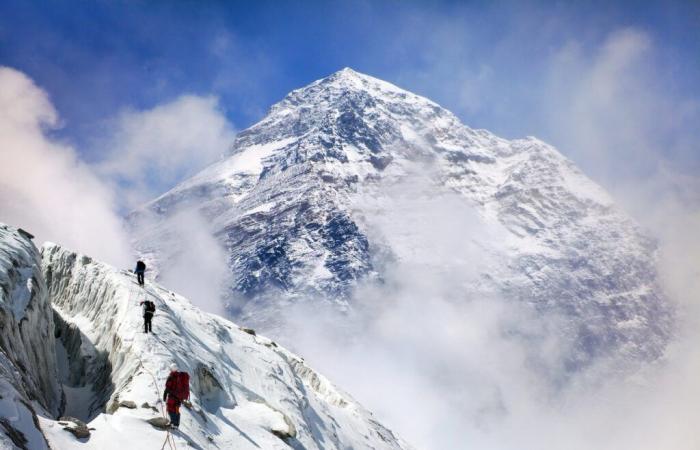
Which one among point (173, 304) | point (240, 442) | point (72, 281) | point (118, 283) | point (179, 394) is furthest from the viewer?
point (173, 304)

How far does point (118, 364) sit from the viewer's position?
33250 millimetres

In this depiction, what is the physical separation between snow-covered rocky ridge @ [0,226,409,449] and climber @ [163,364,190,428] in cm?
77

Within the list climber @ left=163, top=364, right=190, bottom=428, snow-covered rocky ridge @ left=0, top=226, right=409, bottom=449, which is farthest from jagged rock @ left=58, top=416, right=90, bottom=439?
climber @ left=163, top=364, right=190, bottom=428

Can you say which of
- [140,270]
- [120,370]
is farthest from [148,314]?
[140,270]

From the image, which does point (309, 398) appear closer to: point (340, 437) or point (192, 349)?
point (340, 437)

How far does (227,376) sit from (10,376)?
19.3m

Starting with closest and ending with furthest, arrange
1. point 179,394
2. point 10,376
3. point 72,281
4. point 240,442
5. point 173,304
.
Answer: point 10,376 < point 179,394 < point 240,442 < point 72,281 < point 173,304

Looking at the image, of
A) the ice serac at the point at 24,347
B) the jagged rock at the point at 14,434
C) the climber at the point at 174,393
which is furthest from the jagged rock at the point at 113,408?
the jagged rock at the point at 14,434

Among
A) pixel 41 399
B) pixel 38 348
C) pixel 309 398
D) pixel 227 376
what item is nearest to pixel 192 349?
pixel 227 376

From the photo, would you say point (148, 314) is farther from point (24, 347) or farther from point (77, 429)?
point (77, 429)

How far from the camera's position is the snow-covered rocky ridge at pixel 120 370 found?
24.5 m

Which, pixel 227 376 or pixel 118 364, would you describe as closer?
pixel 118 364

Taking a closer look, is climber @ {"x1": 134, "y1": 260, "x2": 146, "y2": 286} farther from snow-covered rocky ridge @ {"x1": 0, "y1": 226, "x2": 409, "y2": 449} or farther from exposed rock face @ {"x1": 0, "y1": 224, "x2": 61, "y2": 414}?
exposed rock face @ {"x1": 0, "y1": 224, "x2": 61, "y2": 414}

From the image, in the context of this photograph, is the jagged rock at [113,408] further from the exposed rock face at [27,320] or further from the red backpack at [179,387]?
the red backpack at [179,387]
